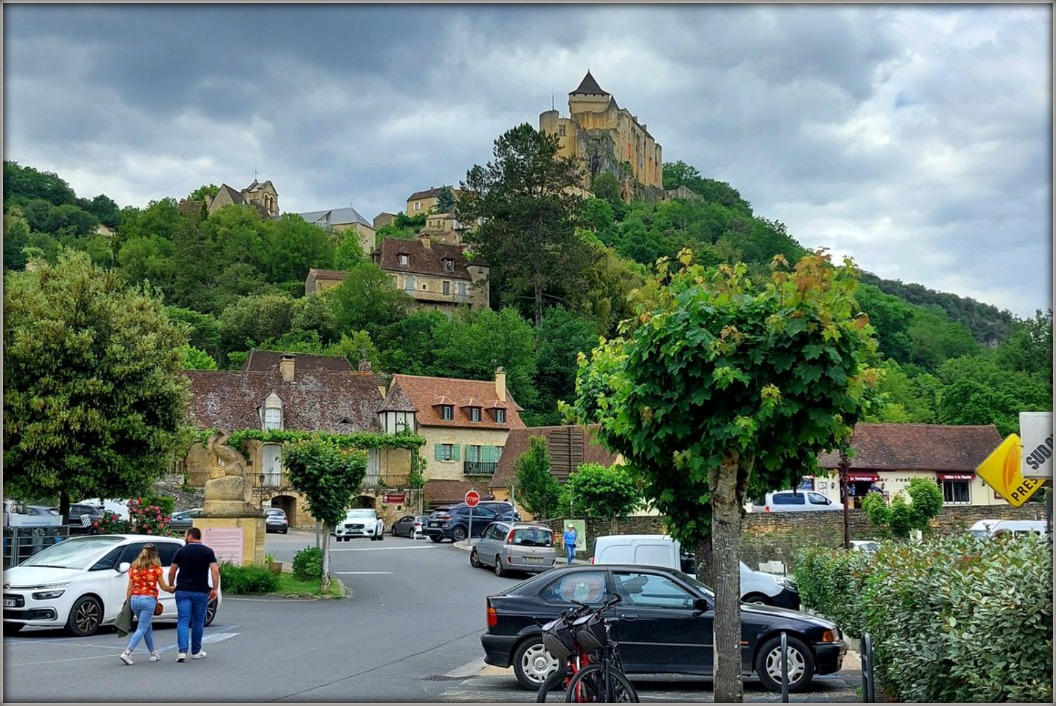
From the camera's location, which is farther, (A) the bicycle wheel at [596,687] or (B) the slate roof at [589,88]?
(B) the slate roof at [589,88]

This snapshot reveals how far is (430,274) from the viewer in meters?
106

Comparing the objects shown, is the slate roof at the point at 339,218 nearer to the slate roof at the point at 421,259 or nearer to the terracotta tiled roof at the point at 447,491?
the slate roof at the point at 421,259

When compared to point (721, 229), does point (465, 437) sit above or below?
below

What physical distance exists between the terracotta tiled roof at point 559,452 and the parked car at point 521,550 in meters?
11.0

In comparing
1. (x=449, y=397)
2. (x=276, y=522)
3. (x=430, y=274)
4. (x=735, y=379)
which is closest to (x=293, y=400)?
(x=449, y=397)

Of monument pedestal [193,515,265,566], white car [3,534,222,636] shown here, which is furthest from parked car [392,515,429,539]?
white car [3,534,222,636]

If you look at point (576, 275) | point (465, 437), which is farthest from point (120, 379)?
point (576, 275)

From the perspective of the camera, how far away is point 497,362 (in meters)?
79.6

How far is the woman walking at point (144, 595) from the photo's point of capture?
13945 millimetres

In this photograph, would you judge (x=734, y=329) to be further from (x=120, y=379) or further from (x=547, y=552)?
(x=547, y=552)

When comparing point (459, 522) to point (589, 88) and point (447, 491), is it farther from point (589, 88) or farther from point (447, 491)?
point (589, 88)

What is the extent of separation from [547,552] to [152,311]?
13852mm

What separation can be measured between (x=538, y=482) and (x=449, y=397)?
2139 cm

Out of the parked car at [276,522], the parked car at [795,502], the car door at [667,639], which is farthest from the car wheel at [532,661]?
the parked car at [276,522]
